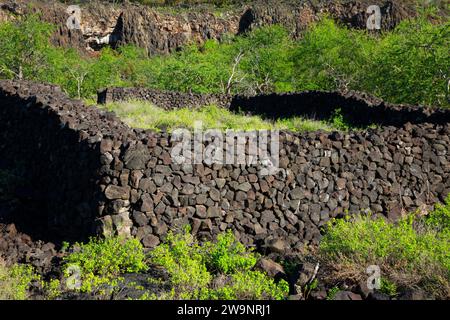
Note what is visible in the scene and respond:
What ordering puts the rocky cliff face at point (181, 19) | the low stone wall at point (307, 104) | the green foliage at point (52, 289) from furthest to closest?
the rocky cliff face at point (181, 19)
the low stone wall at point (307, 104)
the green foliage at point (52, 289)

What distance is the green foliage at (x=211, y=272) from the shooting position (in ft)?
22.0

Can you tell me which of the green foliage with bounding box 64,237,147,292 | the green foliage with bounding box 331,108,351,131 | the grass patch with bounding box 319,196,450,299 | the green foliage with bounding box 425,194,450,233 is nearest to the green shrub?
the grass patch with bounding box 319,196,450,299

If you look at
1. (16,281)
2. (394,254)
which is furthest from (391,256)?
(16,281)

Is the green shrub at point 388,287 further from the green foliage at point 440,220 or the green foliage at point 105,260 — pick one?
the green foliage at point 105,260

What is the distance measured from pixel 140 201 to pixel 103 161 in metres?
0.95

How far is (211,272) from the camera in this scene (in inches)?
304

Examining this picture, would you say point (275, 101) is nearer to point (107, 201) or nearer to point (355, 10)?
point (107, 201)

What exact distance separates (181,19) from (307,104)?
63590mm

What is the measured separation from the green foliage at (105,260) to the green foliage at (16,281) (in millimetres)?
502

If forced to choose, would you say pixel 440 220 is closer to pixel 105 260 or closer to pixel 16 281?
pixel 105 260

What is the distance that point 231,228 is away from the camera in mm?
9516

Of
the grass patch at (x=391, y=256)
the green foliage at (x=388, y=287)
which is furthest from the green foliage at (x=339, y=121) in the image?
the green foliage at (x=388, y=287)

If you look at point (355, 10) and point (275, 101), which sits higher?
point (355, 10)

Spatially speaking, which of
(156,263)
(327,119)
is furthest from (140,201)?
(327,119)
